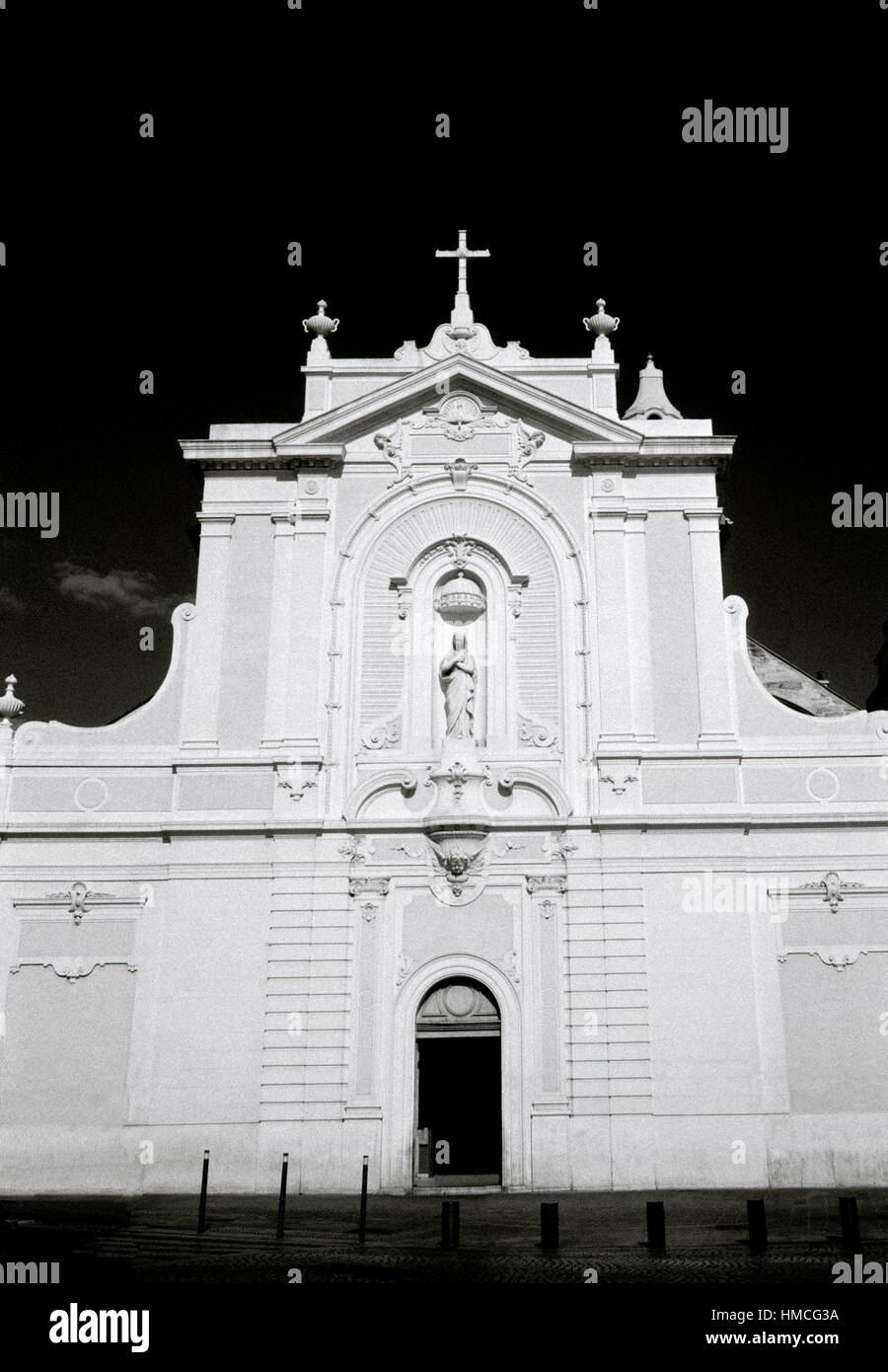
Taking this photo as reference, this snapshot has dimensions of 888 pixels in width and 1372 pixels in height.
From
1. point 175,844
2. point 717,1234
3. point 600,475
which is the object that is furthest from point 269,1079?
point 600,475

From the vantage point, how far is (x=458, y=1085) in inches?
886

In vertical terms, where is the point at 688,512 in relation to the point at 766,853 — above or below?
above

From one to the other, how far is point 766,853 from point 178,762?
36.3ft

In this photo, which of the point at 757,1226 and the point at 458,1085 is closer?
the point at 757,1226

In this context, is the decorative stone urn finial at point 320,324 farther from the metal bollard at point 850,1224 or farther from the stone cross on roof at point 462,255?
the metal bollard at point 850,1224

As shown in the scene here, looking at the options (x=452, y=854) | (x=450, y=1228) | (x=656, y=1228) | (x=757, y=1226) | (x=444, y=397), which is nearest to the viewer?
(x=656, y=1228)

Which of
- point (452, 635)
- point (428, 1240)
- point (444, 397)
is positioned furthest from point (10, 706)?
point (428, 1240)

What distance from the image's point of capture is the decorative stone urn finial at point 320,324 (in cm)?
2669

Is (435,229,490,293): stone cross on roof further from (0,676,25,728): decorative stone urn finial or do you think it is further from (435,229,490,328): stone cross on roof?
(0,676,25,728): decorative stone urn finial

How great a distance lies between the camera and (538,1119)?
69.3 feet

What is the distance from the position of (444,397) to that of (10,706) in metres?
10.8

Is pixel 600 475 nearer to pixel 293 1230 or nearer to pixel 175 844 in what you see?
pixel 175 844

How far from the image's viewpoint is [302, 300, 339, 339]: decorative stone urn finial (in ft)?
87.6

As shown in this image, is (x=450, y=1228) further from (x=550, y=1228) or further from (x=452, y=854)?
(x=452, y=854)
